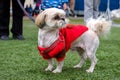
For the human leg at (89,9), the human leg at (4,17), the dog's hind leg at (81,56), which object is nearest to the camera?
the dog's hind leg at (81,56)

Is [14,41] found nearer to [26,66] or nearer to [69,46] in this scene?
Answer: [26,66]

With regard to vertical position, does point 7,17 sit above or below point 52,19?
below

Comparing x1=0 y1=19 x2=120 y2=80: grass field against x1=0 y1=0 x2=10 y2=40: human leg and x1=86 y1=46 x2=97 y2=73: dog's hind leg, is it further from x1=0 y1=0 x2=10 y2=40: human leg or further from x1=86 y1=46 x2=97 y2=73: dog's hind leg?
x1=0 y1=0 x2=10 y2=40: human leg

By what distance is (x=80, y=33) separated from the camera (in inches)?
173

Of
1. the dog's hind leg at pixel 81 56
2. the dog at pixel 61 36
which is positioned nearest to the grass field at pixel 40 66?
the dog's hind leg at pixel 81 56

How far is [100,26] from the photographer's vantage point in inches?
179

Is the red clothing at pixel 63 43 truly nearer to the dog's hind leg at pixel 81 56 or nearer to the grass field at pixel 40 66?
the grass field at pixel 40 66

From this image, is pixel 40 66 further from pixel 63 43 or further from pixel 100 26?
pixel 100 26

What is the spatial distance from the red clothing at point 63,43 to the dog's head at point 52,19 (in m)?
0.24

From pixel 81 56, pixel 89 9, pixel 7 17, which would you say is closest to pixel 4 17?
pixel 7 17

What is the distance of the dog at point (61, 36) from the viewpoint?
4.07 m

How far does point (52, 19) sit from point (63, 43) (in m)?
0.33

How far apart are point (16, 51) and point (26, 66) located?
135cm

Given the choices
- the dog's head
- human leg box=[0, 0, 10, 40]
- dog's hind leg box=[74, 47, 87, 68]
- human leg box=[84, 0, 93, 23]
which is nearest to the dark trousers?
human leg box=[0, 0, 10, 40]
